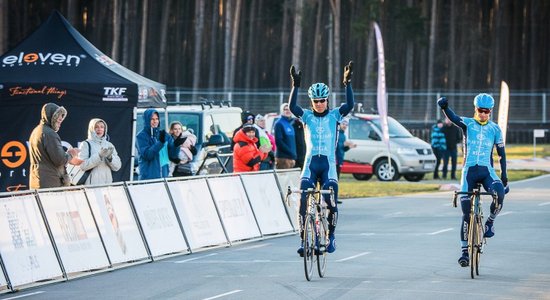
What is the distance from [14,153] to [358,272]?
7.83 metres

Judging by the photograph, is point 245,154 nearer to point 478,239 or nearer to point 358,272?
point 358,272

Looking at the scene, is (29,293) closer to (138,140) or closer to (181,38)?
(138,140)

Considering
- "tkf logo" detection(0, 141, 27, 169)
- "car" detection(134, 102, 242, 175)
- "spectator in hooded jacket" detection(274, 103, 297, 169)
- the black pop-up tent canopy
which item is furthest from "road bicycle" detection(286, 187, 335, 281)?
"car" detection(134, 102, 242, 175)

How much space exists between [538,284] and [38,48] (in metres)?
10.2

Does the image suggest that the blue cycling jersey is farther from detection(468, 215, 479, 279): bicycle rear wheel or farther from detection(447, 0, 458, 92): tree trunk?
detection(447, 0, 458, 92): tree trunk

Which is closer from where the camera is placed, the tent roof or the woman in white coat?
the woman in white coat

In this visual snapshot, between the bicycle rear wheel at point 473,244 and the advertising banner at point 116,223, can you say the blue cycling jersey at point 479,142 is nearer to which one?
the bicycle rear wheel at point 473,244

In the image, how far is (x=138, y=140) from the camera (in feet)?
65.1

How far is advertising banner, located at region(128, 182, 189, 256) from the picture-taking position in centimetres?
1638

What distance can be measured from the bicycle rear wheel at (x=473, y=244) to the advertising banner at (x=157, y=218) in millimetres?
4455

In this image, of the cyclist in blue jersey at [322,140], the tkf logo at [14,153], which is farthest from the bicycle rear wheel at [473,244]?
the tkf logo at [14,153]

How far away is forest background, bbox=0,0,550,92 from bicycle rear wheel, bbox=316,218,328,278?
66.2 m

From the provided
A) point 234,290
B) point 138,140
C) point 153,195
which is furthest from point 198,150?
point 234,290

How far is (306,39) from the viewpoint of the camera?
94438 mm
